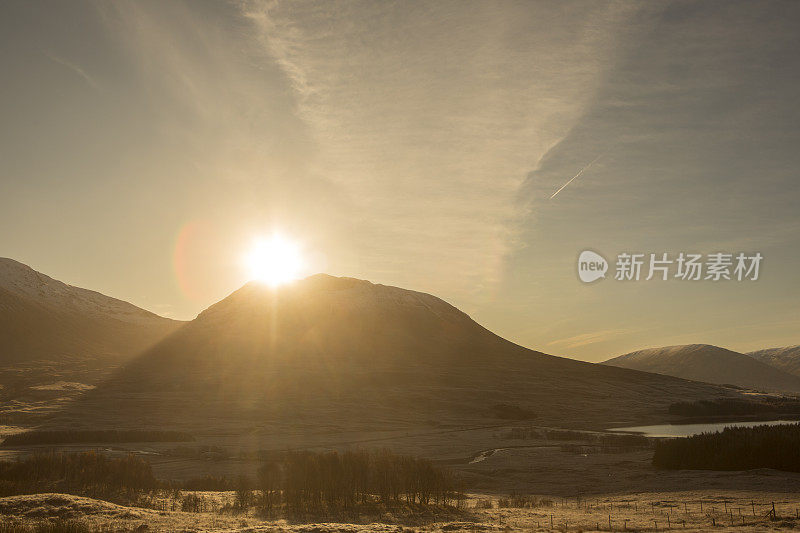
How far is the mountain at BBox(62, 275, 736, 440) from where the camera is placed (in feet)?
300

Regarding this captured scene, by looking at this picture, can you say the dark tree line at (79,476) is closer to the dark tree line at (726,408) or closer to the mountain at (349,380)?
the mountain at (349,380)

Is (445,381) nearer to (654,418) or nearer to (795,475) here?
(654,418)

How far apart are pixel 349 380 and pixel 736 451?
9107cm

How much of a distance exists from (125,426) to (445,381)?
→ 2745 inches

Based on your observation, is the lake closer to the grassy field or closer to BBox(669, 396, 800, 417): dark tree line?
BBox(669, 396, 800, 417): dark tree line

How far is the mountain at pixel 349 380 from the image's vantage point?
91438mm

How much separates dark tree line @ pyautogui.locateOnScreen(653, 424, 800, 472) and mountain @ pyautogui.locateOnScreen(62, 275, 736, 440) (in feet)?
141

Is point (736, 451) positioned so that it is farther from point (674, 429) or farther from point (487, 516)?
point (674, 429)

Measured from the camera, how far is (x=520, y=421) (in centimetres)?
9288

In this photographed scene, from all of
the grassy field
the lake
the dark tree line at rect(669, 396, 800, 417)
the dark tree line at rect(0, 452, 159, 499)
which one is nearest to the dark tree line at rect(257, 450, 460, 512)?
the grassy field

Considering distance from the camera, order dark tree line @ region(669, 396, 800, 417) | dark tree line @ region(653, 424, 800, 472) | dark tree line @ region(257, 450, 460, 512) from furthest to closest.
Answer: dark tree line @ region(669, 396, 800, 417) → dark tree line @ region(653, 424, 800, 472) → dark tree line @ region(257, 450, 460, 512)

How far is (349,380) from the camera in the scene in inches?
4921

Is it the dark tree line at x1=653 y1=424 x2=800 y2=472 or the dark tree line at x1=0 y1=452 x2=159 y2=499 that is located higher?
the dark tree line at x1=653 y1=424 x2=800 y2=472

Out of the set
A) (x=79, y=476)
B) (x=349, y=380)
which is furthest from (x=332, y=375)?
(x=79, y=476)
